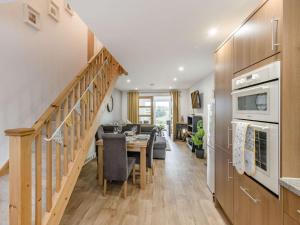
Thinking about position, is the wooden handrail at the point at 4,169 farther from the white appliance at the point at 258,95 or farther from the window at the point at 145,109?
the window at the point at 145,109

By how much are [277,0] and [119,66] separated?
3365 mm

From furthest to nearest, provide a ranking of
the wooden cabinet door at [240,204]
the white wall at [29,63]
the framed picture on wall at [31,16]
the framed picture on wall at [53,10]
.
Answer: the framed picture on wall at [53,10] < the framed picture on wall at [31,16] < the white wall at [29,63] < the wooden cabinet door at [240,204]

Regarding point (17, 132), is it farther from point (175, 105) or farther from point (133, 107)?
point (175, 105)

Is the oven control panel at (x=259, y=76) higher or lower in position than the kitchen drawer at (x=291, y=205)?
higher

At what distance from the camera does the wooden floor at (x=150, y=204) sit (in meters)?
2.20

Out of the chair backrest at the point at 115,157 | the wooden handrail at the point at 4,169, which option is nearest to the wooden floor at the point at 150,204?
the chair backrest at the point at 115,157

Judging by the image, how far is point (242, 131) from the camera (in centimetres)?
157

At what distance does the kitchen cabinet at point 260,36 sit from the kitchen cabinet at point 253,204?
1.08 m

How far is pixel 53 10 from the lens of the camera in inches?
117

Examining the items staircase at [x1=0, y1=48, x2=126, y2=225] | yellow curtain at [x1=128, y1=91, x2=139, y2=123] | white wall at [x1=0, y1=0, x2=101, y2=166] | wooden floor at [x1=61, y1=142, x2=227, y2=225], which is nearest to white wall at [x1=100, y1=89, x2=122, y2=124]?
yellow curtain at [x1=128, y1=91, x2=139, y2=123]

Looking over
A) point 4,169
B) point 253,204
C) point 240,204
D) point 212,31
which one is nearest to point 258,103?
point 253,204

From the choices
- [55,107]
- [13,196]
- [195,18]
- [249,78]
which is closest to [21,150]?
[13,196]

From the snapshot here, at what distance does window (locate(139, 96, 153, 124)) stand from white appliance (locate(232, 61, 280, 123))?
23.0 feet

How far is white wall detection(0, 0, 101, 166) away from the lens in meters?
2.11
